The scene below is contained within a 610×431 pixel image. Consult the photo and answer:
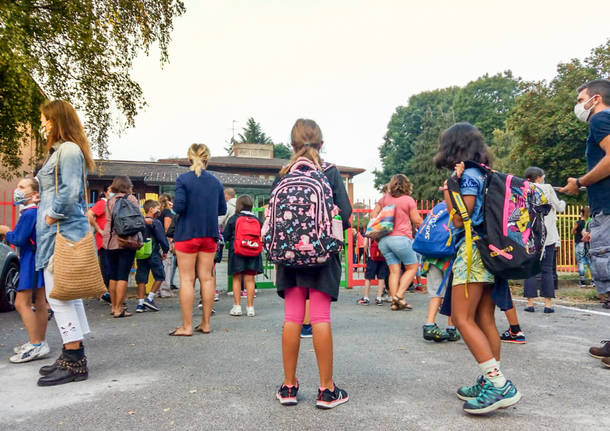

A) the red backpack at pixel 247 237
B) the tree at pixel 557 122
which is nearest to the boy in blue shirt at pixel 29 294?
the red backpack at pixel 247 237

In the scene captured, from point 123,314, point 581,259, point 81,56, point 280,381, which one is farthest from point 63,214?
point 581,259

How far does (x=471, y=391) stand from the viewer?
3334 mm

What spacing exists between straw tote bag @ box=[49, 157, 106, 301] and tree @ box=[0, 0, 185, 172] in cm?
704

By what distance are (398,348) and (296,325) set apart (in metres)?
2.00

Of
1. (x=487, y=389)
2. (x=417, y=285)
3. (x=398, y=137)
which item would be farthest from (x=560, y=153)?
(x=398, y=137)

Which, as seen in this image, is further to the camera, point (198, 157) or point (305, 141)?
point (198, 157)

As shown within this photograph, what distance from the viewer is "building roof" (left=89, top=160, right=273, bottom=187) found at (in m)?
32.0

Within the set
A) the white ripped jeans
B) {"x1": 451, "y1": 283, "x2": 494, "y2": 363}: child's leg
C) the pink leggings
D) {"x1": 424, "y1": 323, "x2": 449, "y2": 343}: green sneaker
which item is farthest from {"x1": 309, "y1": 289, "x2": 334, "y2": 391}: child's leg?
{"x1": 424, "y1": 323, "x2": 449, "y2": 343}: green sneaker

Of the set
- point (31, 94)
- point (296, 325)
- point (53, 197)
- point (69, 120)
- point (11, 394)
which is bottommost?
point (11, 394)

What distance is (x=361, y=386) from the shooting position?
3.69 metres

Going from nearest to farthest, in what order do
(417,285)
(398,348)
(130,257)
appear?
(398,348)
(130,257)
(417,285)

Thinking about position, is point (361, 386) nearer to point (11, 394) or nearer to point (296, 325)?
point (296, 325)

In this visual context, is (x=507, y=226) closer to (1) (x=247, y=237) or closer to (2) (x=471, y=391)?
(2) (x=471, y=391)

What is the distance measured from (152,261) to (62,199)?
443cm
